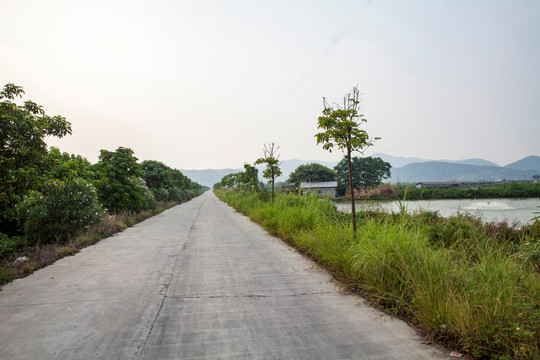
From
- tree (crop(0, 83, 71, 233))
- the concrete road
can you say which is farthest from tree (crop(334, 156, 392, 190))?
tree (crop(0, 83, 71, 233))

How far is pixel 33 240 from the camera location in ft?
25.8

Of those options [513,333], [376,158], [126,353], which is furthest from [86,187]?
[376,158]

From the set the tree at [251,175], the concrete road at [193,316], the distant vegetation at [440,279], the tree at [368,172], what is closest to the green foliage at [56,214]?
the concrete road at [193,316]

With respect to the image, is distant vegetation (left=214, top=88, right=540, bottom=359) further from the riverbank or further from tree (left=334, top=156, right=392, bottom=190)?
tree (left=334, top=156, right=392, bottom=190)

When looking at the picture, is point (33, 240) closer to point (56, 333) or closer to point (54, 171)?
point (54, 171)

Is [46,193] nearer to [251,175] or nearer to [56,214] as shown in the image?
[56,214]

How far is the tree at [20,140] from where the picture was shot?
162 inches

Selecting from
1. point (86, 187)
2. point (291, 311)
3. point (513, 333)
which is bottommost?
point (291, 311)

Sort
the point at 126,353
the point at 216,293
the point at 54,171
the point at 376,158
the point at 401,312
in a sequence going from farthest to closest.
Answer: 1. the point at 376,158
2. the point at 54,171
3. the point at 216,293
4. the point at 401,312
5. the point at 126,353

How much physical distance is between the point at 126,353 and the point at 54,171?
366 centimetres

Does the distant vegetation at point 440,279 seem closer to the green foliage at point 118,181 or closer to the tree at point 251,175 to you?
the green foliage at point 118,181

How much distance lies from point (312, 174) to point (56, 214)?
59.2 metres

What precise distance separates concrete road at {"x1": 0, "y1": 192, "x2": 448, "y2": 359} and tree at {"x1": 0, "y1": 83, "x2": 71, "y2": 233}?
1.65 meters

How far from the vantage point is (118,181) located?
14.3 m
